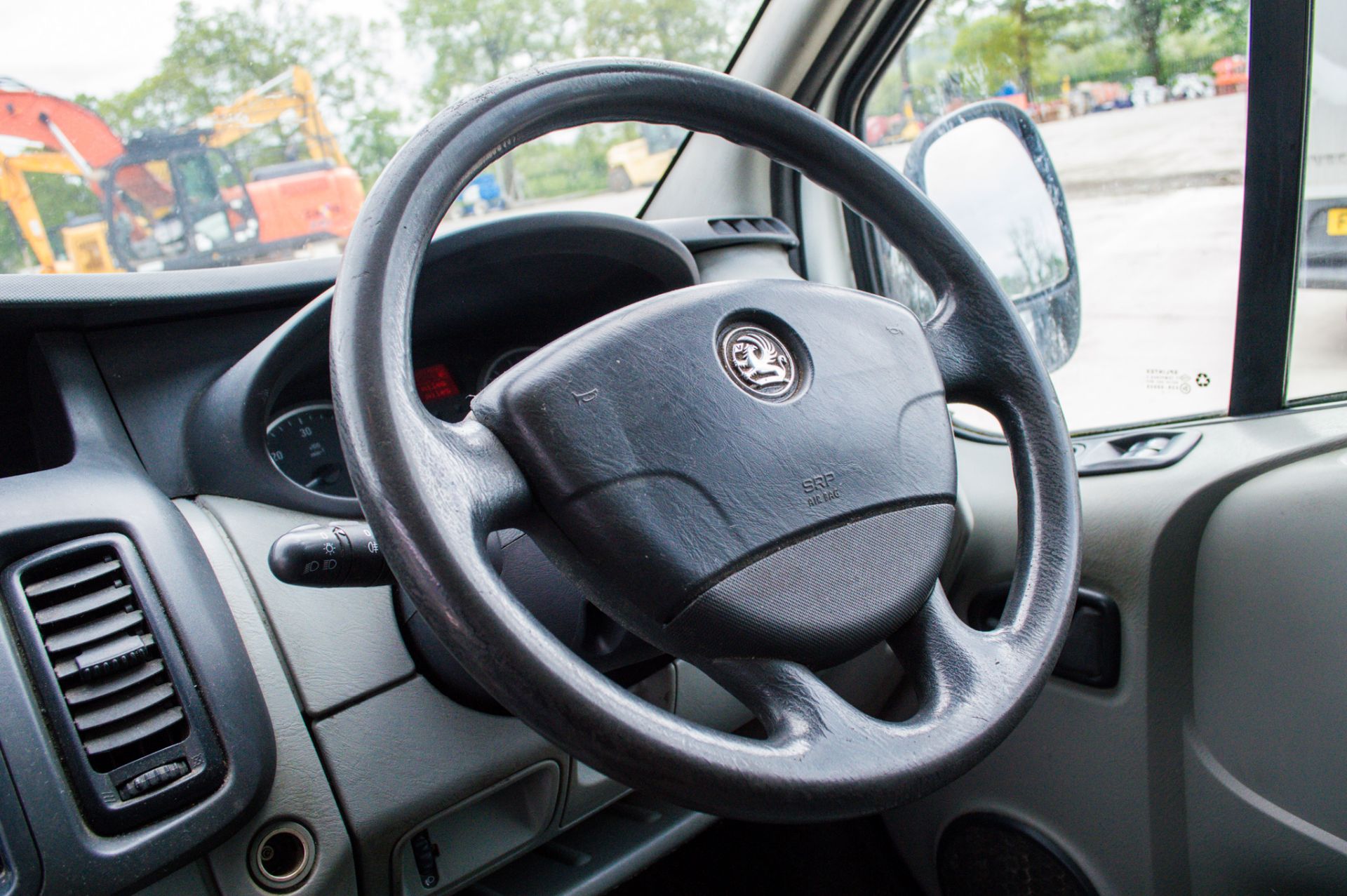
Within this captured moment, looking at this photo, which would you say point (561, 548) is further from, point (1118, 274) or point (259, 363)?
point (1118, 274)

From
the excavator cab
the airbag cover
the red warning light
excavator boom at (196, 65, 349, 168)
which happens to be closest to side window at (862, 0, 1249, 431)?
the airbag cover

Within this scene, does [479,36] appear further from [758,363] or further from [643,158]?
[758,363]

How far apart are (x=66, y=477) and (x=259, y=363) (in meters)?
0.24

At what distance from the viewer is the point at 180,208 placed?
148 centimetres

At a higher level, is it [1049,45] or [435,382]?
[1049,45]

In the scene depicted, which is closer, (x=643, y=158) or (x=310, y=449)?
(x=310, y=449)

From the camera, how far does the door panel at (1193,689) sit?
1.21 m

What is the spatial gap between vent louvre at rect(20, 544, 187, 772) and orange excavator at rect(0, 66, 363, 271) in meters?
0.47

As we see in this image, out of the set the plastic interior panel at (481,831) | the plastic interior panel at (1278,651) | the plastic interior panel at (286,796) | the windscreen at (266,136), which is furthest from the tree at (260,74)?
the plastic interior panel at (1278,651)

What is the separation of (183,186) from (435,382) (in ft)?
1.49

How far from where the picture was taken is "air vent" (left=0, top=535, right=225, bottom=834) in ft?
3.13

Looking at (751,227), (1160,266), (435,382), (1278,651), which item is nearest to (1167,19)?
(1160,266)

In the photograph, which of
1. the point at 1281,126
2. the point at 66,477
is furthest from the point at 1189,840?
the point at 66,477

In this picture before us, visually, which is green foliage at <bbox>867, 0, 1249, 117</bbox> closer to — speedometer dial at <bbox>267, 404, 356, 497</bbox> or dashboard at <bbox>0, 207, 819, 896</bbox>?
dashboard at <bbox>0, 207, 819, 896</bbox>
